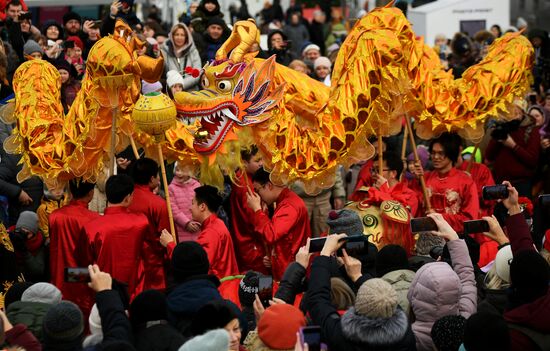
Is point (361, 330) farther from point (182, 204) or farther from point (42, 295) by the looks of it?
point (182, 204)

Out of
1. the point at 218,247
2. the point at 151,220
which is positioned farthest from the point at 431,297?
the point at 151,220

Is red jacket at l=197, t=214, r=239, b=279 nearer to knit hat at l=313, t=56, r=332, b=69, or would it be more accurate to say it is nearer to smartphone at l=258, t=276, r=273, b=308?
smartphone at l=258, t=276, r=273, b=308

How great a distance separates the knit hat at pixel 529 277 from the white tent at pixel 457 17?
42.4ft

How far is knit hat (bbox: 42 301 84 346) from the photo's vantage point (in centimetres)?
526

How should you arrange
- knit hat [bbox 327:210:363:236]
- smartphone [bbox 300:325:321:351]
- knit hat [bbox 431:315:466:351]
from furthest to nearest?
knit hat [bbox 327:210:363:236], knit hat [bbox 431:315:466:351], smartphone [bbox 300:325:321:351]

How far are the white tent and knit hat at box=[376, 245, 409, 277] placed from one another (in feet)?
39.4

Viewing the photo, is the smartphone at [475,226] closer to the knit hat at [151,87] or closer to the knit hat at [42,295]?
the knit hat at [42,295]

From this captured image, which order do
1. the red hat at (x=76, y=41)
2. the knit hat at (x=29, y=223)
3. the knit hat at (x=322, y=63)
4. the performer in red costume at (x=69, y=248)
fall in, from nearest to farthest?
the performer in red costume at (x=69, y=248) → the knit hat at (x=29, y=223) → the red hat at (x=76, y=41) → the knit hat at (x=322, y=63)

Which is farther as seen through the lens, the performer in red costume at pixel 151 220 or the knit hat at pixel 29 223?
the knit hat at pixel 29 223

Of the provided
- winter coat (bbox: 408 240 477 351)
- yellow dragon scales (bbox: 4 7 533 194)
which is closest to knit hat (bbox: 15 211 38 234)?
yellow dragon scales (bbox: 4 7 533 194)

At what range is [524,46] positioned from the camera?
9086 millimetres

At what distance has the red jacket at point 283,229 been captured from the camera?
7.93 meters

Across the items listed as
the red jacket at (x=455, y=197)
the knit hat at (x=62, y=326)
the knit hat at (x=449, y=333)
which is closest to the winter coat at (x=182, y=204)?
the red jacket at (x=455, y=197)

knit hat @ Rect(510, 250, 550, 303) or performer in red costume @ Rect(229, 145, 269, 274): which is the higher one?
knit hat @ Rect(510, 250, 550, 303)
